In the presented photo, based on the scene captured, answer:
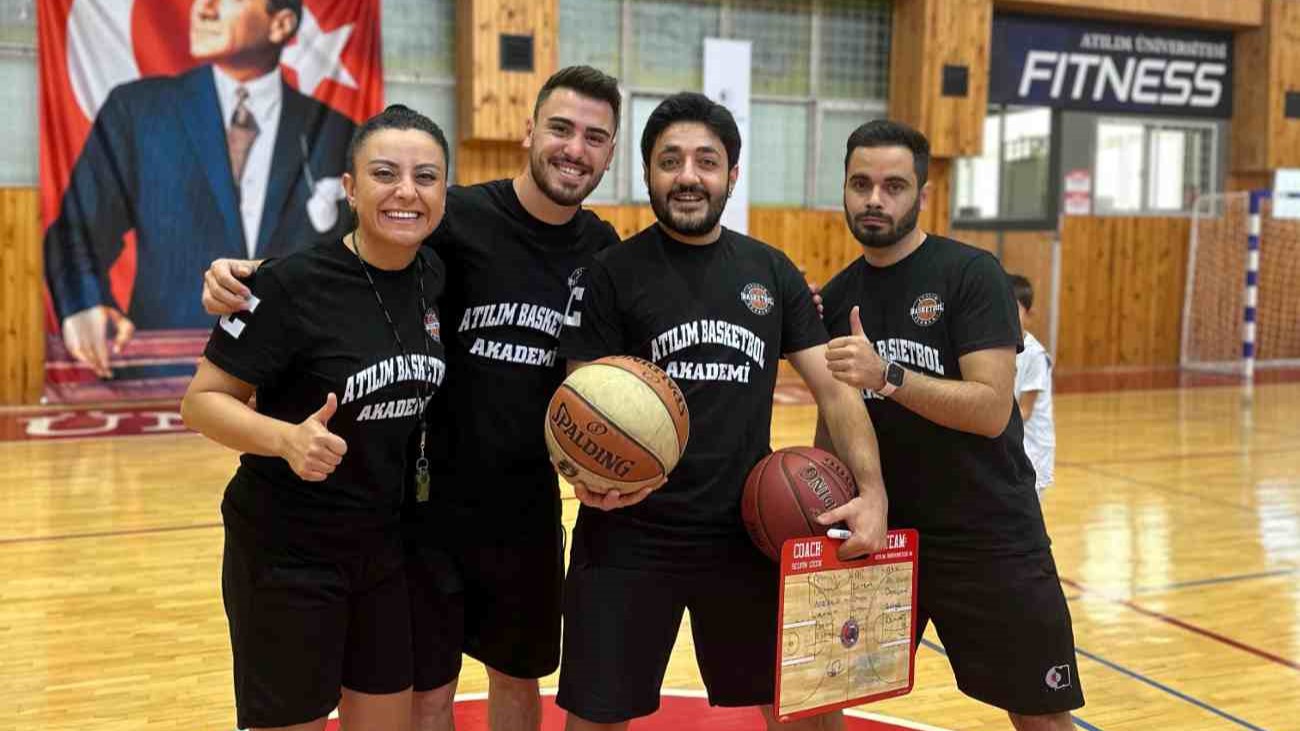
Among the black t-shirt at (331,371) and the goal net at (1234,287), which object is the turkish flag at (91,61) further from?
the goal net at (1234,287)

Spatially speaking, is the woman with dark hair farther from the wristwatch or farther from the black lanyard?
the wristwatch

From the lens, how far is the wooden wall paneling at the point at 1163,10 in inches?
554

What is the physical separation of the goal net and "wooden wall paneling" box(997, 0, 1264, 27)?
226 centimetres

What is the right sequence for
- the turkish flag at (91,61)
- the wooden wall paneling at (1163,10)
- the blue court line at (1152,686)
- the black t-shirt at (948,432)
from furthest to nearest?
the wooden wall paneling at (1163,10)
the turkish flag at (91,61)
the blue court line at (1152,686)
the black t-shirt at (948,432)

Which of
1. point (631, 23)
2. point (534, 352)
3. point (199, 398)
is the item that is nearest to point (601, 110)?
point (534, 352)

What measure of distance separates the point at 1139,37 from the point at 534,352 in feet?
46.2

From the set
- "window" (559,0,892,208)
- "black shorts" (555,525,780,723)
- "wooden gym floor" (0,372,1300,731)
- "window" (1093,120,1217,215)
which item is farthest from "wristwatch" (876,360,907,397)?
"window" (1093,120,1217,215)

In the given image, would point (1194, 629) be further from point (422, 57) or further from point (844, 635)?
point (422, 57)

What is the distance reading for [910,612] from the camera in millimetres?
2867

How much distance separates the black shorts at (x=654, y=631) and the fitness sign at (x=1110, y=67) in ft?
40.8

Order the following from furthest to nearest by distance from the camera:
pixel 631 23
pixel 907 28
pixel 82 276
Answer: pixel 907 28 < pixel 631 23 < pixel 82 276

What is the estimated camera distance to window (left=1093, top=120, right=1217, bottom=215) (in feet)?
50.3

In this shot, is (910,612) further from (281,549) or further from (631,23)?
(631,23)

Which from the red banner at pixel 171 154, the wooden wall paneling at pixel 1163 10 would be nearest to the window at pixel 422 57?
the red banner at pixel 171 154
